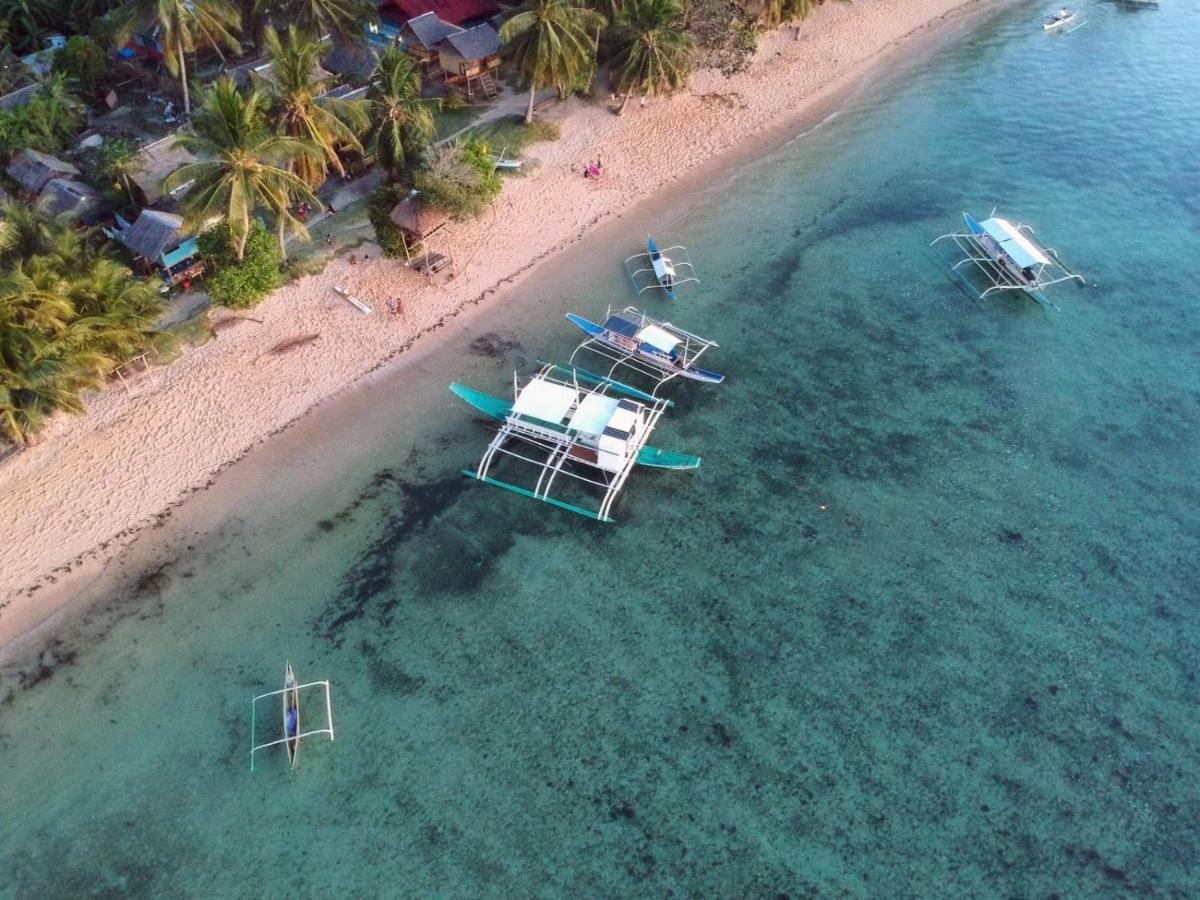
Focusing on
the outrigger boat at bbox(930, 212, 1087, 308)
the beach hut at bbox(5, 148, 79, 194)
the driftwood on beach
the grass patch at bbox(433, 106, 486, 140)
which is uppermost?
the beach hut at bbox(5, 148, 79, 194)

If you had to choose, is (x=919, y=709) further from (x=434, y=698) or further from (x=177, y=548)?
(x=177, y=548)

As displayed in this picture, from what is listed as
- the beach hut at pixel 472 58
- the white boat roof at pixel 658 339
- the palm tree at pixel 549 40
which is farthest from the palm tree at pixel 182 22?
the white boat roof at pixel 658 339

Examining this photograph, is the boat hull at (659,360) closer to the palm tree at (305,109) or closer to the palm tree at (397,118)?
the palm tree at (397,118)

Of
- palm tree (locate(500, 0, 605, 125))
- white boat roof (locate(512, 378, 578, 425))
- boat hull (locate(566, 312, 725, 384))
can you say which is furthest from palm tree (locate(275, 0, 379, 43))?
white boat roof (locate(512, 378, 578, 425))

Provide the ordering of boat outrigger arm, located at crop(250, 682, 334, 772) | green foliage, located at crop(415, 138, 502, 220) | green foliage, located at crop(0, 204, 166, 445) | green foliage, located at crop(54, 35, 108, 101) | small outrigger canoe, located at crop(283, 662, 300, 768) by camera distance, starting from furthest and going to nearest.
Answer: green foliage, located at crop(54, 35, 108, 101)
green foliage, located at crop(415, 138, 502, 220)
green foliage, located at crop(0, 204, 166, 445)
boat outrigger arm, located at crop(250, 682, 334, 772)
small outrigger canoe, located at crop(283, 662, 300, 768)

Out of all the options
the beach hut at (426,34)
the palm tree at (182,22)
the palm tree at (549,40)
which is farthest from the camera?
the beach hut at (426,34)

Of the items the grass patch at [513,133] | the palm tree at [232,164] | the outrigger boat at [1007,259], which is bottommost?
the outrigger boat at [1007,259]

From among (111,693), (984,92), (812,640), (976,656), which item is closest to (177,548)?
(111,693)

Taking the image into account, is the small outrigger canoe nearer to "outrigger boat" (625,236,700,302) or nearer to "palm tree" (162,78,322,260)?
"palm tree" (162,78,322,260)

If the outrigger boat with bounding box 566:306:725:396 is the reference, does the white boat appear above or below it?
above
